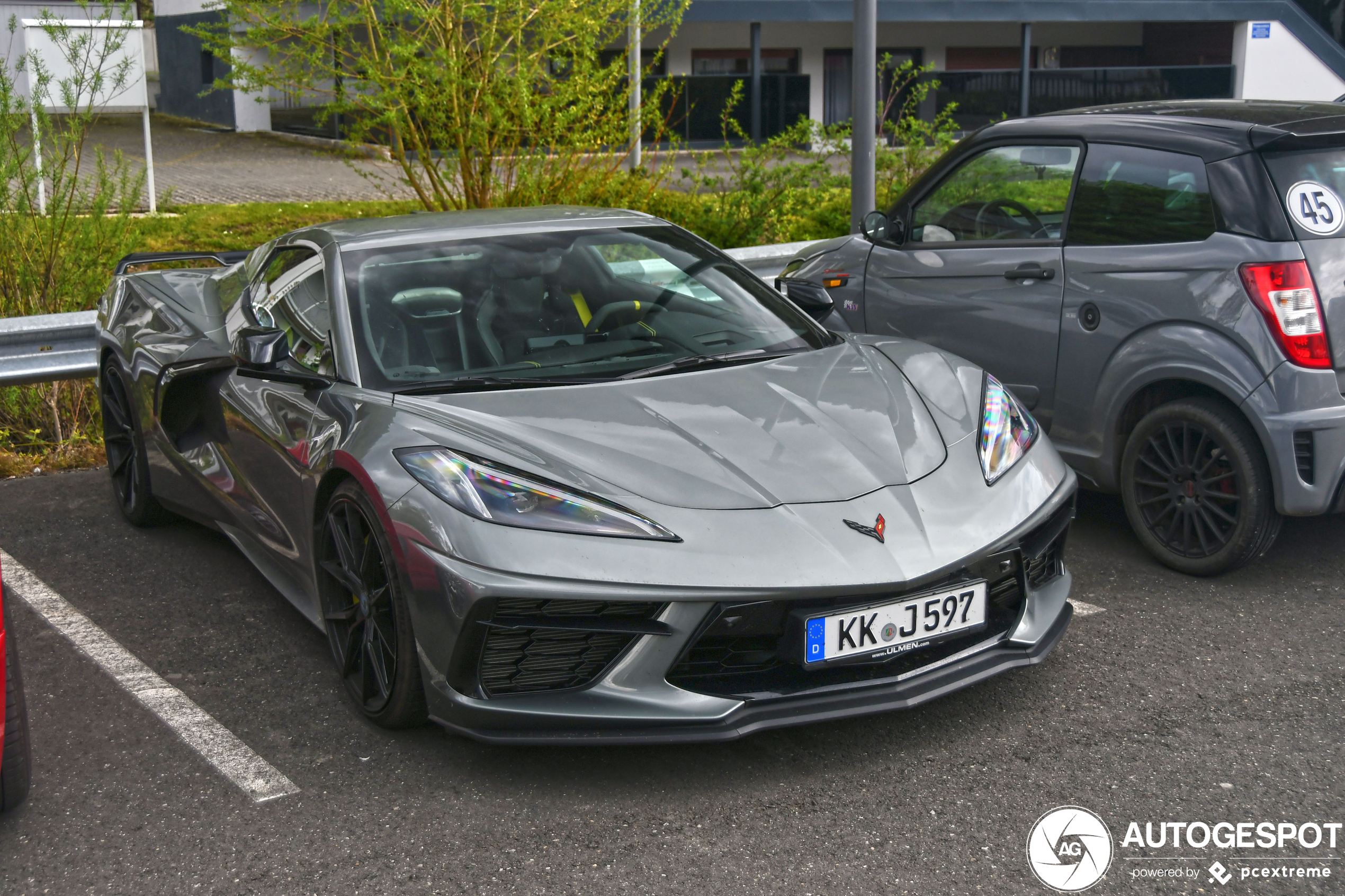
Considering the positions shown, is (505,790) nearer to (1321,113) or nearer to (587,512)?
(587,512)

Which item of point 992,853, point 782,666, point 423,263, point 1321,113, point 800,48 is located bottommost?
point 992,853

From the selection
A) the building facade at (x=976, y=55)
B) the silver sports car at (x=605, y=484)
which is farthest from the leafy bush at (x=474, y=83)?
the building facade at (x=976, y=55)

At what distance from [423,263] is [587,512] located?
4.80 ft

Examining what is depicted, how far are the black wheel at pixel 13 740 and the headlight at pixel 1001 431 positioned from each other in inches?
99.5

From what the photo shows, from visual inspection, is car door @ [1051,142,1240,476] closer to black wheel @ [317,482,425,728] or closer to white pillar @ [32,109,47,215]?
black wheel @ [317,482,425,728]

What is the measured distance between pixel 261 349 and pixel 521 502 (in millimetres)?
1268

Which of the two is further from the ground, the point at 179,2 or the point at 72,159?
the point at 179,2

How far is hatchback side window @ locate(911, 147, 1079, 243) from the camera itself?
5406 mm

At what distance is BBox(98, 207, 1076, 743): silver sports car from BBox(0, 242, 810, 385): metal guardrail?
5.20 ft

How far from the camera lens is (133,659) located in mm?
4352

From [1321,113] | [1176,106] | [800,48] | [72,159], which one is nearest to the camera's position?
[1321,113]

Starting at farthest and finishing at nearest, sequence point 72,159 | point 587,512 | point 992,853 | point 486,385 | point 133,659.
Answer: point 72,159, point 133,659, point 486,385, point 587,512, point 992,853

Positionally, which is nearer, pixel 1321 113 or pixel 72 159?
pixel 1321 113

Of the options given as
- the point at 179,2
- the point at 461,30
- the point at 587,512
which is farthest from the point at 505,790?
the point at 179,2
